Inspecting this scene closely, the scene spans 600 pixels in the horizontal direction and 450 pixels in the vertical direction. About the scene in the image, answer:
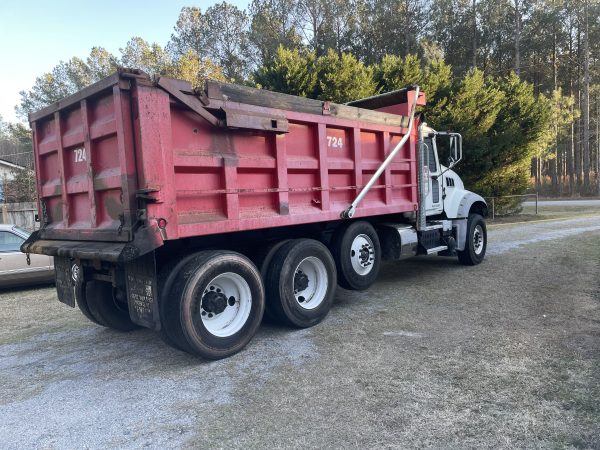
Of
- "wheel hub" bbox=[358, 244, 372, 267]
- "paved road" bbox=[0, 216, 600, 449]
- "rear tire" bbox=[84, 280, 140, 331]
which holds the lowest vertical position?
"paved road" bbox=[0, 216, 600, 449]

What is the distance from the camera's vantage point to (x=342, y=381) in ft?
12.8

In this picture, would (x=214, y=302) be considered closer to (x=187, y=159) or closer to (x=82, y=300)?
(x=187, y=159)

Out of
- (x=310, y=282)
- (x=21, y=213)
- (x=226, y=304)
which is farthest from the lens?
(x=21, y=213)

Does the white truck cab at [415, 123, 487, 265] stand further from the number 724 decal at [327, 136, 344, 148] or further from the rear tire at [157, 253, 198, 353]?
the rear tire at [157, 253, 198, 353]

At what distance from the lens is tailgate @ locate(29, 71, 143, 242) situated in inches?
158

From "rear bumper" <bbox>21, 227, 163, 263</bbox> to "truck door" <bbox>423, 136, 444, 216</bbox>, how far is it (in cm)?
533

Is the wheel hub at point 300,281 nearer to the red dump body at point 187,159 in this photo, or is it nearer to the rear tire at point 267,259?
the rear tire at point 267,259

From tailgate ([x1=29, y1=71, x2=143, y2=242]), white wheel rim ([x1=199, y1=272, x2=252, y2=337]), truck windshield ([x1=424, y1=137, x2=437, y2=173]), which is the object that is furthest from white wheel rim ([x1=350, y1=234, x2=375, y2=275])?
tailgate ([x1=29, y1=71, x2=143, y2=242])

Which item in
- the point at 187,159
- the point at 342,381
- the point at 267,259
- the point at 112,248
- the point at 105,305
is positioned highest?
the point at 187,159

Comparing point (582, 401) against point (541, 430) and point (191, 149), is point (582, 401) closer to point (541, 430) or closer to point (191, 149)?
point (541, 430)

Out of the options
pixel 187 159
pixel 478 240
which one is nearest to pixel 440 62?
pixel 478 240

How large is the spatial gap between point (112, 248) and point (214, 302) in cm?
111

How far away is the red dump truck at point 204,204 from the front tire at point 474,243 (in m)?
3.00

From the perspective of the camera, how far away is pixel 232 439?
307cm
